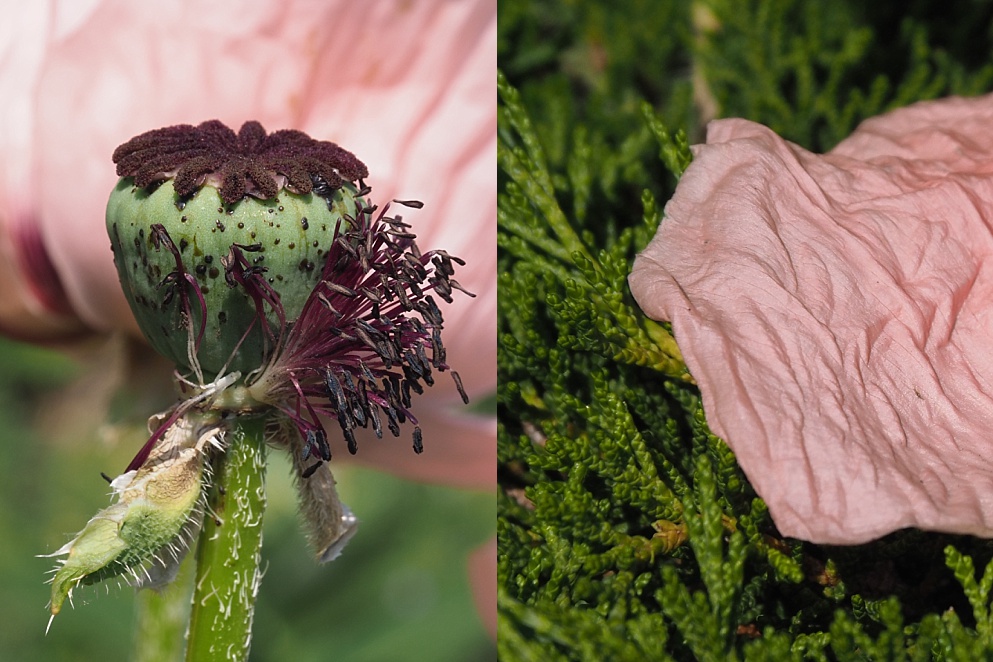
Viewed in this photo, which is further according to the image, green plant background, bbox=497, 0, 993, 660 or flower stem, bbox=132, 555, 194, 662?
flower stem, bbox=132, 555, 194, 662

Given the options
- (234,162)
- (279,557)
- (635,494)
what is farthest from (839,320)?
(279,557)

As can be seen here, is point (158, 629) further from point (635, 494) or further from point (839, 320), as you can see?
point (839, 320)

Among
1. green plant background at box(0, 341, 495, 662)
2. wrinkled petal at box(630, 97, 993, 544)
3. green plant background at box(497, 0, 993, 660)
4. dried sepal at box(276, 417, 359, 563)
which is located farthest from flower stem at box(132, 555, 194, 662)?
wrinkled petal at box(630, 97, 993, 544)

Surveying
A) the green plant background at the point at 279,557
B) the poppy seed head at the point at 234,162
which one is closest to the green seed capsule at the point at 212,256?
the poppy seed head at the point at 234,162

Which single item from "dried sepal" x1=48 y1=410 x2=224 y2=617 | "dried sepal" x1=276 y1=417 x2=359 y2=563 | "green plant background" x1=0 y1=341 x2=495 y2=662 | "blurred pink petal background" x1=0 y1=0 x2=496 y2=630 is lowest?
"green plant background" x1=0 y1=341 x2=495 y2=662

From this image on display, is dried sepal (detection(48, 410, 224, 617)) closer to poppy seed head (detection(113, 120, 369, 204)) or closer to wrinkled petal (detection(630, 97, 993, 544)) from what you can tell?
poppy seed head (detection(113, 120, 369, 204))

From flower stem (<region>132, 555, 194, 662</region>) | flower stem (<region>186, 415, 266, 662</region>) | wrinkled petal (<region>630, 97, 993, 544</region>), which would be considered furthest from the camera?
flower stem (<region>132, 555, 194, 662</region>)

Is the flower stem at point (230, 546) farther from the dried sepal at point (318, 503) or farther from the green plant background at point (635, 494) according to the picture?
the green plant background at point (635, 494)
